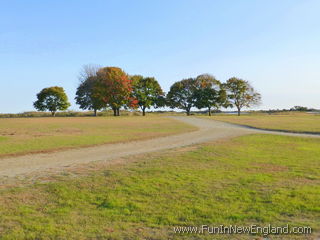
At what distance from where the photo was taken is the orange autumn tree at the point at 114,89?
58.1 m

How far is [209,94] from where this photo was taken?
70562 millimetres

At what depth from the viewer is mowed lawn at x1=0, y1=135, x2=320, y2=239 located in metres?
4.09

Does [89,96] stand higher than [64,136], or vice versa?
[89,96]

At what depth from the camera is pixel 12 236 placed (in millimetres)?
3807

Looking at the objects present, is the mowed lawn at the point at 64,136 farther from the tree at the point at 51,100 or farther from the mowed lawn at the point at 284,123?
the tree at the point at 51,100

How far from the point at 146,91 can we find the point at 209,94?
17399mm

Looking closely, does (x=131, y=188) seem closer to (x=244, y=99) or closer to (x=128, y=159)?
(x=128, y=159)

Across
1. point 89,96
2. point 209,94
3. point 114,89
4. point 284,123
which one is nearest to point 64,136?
point 284,123

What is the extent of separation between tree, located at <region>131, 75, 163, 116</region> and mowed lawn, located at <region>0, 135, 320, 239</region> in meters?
58.7

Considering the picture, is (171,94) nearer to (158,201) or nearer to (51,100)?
(51,100)

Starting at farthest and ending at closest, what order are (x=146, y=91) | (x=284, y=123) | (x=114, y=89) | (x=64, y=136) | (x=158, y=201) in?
(x=146, y=91), (x=114, y=89), (x=284, y=123), (x=64, y=136), (x=158, y=201)

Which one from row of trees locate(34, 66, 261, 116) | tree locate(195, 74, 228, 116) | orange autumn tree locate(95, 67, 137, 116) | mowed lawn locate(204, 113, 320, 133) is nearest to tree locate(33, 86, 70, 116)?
row of trees locate(34, 66, 261, 116)

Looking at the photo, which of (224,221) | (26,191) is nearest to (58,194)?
(26,191)

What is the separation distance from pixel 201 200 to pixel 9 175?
5.61 metres
